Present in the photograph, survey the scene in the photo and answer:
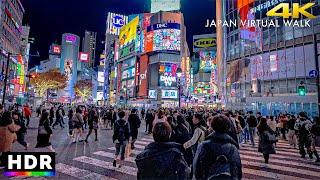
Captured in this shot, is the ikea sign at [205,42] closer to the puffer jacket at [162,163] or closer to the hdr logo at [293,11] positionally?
the hdr logo at [293,11]

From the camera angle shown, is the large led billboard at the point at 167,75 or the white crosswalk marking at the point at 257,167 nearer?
the white crosswalk marking at the point at 257,167

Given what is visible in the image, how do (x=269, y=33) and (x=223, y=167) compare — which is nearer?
(x=223, y=167)

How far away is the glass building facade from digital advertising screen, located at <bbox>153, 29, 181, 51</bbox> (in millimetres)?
23563

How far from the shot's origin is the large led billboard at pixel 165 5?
8106 cm

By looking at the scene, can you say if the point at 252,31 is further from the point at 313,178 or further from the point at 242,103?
the point at 313,178

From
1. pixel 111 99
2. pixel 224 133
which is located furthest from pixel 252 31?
pixel 111 99

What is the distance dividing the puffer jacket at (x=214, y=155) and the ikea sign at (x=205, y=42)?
295ft

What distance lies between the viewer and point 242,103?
4234 cm

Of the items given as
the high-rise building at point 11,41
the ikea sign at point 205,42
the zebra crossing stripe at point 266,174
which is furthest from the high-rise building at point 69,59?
the zebra crossing stripe at point 266,174

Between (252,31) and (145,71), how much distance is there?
40402mm

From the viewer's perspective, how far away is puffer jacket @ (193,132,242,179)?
3.11 m

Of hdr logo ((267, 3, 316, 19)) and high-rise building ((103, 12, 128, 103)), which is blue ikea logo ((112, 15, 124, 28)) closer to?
high-rise building ((103, 12, 128, 103))

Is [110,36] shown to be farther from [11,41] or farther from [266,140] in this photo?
[266,140]

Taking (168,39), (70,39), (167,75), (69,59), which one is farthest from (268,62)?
(70,39)
